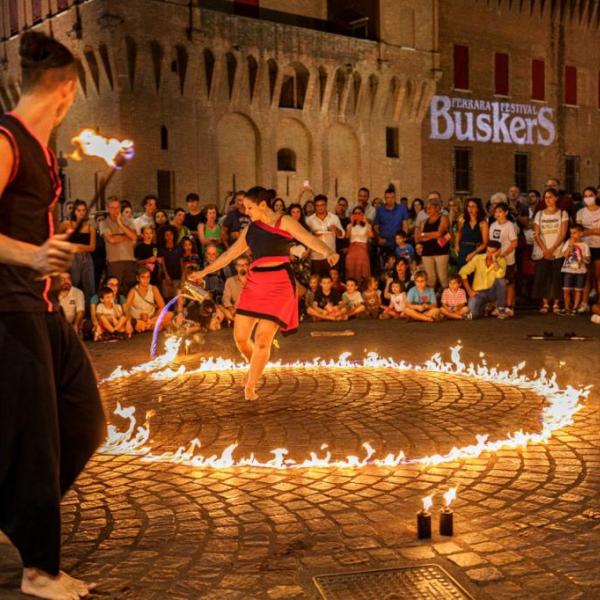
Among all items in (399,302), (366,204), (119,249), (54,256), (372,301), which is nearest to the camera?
(54,256)

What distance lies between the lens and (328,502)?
14.6 ft

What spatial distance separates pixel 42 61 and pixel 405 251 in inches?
506

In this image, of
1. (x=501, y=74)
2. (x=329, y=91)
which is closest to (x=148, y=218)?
(x=329, y=91)

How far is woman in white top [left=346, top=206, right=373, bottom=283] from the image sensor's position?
1530cm

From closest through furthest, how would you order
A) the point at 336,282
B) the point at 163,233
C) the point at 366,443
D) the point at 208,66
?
1. the point at 366,443
2. the point at 163,233
3. the point at 336,282
4. the point at 208,66

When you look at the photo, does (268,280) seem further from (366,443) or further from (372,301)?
(372,301)

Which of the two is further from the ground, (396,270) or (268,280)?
(268,280)

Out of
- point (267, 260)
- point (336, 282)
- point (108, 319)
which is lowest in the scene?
point (108, 319)

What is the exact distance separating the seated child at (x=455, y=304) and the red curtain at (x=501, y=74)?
24953mm

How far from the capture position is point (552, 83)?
38.6 m

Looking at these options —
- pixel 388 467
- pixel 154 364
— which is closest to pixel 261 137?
pixel 154 364

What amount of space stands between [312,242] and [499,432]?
92.2 inches

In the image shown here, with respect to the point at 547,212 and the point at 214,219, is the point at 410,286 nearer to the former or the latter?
the point at 547,212

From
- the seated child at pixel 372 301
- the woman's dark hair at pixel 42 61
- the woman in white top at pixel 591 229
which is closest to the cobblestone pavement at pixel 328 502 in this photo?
the woman's dark hair at pixel 42 61
